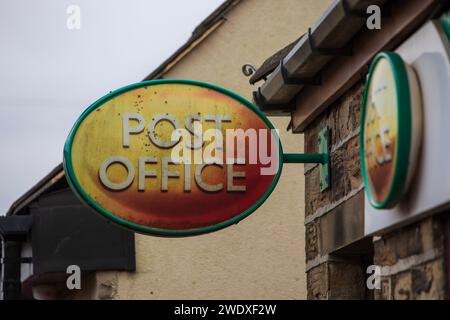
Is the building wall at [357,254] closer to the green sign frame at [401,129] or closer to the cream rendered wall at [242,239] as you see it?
the green sign frame at [401,129]

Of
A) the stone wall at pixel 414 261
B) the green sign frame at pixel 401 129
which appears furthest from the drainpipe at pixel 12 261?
the green sign frame at pixel 401 129

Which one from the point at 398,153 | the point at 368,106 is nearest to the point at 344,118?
the point at 368,106

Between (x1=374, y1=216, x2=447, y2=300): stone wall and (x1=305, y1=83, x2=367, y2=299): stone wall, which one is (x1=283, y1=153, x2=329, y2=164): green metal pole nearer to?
(x1=305, y1=83, x2=367, y2=299): stone wall

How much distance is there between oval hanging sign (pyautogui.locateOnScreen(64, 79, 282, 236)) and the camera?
6.97 m

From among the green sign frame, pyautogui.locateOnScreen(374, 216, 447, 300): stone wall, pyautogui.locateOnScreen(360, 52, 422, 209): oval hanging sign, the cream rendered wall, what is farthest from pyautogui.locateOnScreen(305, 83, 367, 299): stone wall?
the cream rendered wall

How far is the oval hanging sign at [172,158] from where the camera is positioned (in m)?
6.97

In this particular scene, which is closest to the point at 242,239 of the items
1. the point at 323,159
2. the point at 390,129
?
the point at 323,159

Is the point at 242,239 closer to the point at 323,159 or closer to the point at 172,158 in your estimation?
the point at 323,159

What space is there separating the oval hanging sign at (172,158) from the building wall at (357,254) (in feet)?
1.49

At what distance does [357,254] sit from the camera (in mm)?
7461

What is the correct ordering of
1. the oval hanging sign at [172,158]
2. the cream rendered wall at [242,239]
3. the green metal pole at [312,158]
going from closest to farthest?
the oval hanging sign at [172,158] < the green metal pole at [312,158] < the cream rendered wall at [242,239]

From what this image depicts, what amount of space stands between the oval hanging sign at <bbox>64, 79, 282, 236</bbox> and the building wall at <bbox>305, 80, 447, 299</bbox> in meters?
0.45

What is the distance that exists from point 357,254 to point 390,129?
6.53ft
